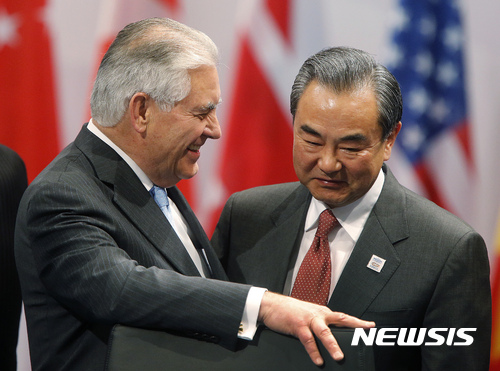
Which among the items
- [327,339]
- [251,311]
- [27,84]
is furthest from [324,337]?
[27,84]

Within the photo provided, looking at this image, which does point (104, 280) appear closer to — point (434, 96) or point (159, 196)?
point (159, 196)

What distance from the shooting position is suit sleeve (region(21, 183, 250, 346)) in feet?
4.43

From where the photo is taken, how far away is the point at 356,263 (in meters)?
1.79

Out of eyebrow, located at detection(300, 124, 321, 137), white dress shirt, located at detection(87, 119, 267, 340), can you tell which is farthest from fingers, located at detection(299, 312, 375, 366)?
eyebrow, located at detection(300, 124, 321, 137)

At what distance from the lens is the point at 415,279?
171cm

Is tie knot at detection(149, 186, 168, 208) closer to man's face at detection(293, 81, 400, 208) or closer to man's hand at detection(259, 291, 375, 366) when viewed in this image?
man's face at detection(293, 81, 400, 208)

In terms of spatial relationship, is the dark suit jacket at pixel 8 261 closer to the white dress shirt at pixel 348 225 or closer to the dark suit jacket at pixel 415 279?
the dark suit jacket at pixel 415 279

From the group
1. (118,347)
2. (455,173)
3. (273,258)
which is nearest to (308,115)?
(273,258)

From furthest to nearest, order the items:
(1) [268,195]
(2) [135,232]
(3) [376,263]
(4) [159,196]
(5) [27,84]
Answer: (5) [27,84], (1) [268,195], (4) [159,196], (3) [376,263], (2) [135,232]

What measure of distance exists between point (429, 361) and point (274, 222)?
662 millimetres

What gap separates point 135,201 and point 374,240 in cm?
71

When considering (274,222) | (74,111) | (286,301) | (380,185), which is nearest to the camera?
(286,301)

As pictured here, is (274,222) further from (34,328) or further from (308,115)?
(34,328)

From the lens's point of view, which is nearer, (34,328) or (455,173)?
(34,328)
